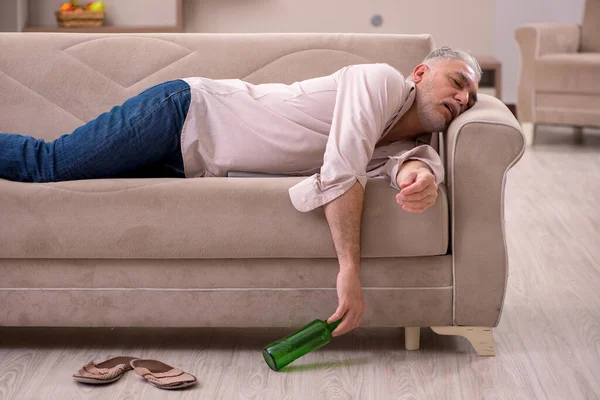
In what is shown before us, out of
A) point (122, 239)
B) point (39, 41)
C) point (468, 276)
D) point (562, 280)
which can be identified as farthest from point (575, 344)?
point (39, 41)

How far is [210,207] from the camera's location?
1.99 meters

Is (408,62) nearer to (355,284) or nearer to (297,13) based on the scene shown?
(355,284)

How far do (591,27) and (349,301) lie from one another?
13.5ft

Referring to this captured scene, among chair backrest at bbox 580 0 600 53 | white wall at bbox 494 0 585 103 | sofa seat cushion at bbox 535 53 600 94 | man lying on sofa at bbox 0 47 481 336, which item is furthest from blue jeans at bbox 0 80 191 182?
white wall at bbox 494 0 585 103

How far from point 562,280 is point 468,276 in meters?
0.78

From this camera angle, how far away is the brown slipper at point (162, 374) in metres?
1.88

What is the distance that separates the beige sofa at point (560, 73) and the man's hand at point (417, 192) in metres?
3.40

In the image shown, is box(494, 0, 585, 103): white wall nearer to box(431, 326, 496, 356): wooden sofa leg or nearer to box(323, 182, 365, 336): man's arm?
box(431, 326, 496, 356): wooden sofa leg

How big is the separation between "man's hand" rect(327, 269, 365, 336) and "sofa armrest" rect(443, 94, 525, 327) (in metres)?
0.24

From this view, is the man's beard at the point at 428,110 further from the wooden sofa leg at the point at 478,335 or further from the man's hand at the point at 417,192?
the wooden sofa leg at the point at 478,335

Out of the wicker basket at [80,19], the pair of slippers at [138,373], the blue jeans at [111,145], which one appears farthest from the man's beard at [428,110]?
the wicker basket at [80,19]

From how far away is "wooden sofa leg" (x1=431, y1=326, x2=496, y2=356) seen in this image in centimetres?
208

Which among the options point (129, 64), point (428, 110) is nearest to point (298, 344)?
point (428, 110)

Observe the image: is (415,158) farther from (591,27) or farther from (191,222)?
(591,27)
